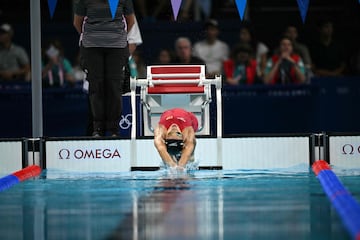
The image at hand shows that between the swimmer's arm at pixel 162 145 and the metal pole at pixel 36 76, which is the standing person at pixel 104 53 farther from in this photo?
the swimmer's arm at pixel 162 145

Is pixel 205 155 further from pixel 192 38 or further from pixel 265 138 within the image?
pixel 192 38

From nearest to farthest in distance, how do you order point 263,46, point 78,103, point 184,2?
point 78,103, point 263,46, point 184,2

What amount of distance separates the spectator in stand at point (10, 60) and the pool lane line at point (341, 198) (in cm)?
480

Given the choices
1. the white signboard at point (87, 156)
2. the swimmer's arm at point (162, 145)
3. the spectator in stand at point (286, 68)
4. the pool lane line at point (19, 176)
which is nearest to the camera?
the pool lane line at point (19, 176)

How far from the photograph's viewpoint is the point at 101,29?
9258 mm

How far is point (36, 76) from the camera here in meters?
9.24

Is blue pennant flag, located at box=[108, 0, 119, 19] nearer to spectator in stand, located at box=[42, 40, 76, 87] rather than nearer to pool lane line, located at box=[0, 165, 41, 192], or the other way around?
pool lane line, located at box=[0, 165, 41, 192]

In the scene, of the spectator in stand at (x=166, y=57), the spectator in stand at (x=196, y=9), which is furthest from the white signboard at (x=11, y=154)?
the spectator in stand at (x=196, y=9)

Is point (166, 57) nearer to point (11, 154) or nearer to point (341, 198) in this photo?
point (11, 154)

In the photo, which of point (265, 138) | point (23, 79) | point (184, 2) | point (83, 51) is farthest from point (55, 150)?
point (184, 2)

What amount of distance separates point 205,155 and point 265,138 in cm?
57

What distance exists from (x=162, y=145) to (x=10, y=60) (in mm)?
4330

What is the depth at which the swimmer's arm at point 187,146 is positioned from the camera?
332 inches

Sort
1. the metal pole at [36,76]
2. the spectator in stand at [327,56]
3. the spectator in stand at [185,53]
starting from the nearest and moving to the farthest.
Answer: the metal pole at [36,76], the spectator in stand at [185,53], the spectator in stand at [327,56]
